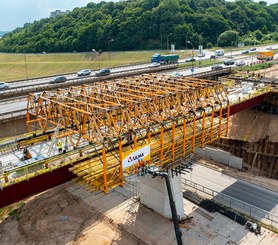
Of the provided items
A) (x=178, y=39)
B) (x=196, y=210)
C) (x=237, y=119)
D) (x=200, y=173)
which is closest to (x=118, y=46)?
(x=178, y=39)

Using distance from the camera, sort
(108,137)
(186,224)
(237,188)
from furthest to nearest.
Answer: (237,188)
(186,224)
(108,137)

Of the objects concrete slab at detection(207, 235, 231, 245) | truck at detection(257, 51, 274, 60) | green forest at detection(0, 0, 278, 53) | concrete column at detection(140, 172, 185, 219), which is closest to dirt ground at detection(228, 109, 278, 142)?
concrete column at detection(140, 172, 185, 219)

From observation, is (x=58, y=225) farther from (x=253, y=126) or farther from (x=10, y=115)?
(x=253, y=126)

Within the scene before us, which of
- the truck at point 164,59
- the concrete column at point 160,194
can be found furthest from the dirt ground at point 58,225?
the truck at point 164,59

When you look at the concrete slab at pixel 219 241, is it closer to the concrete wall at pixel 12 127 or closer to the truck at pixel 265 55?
the concrete wall at pixel 12 127

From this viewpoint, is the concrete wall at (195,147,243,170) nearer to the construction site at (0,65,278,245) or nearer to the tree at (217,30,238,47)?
the construction site at (0,65,278,245)

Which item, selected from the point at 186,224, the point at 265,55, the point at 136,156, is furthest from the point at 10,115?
the point at 265,55

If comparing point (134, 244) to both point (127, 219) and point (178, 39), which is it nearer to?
point (127, 219)
